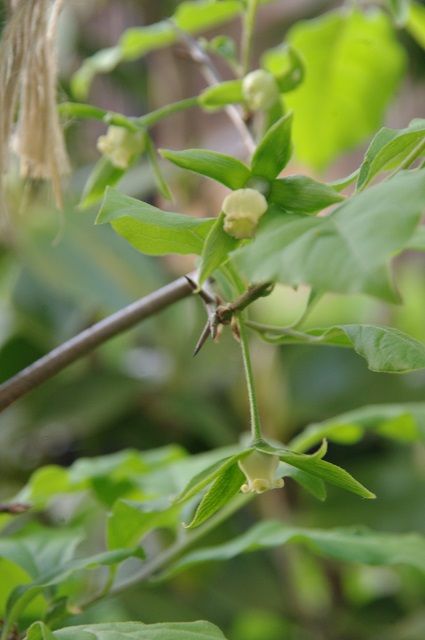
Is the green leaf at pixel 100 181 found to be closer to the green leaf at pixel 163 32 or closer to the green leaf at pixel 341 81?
the green leaf at pixel 163 32

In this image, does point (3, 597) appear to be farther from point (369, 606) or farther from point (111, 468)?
point (369, 606)

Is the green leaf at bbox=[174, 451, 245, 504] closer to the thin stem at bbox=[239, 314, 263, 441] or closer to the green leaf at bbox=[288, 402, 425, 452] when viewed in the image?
the thin stem at bbox=[239, 314, 263, 441]

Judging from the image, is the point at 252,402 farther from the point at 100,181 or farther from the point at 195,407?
the point at 195,407

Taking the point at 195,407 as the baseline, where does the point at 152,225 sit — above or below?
above

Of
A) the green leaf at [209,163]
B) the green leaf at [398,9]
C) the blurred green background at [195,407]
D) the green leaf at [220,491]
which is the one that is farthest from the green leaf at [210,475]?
the blurred green background at [195,407]

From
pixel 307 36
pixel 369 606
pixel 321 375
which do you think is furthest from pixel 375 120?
pixel 369 606

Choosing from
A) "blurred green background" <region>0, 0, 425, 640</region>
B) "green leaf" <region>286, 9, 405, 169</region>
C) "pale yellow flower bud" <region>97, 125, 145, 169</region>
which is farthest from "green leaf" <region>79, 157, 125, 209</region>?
"blurred green background" <region>0, 0, 425, 640</region>

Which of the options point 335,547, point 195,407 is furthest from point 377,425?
point 195,407
